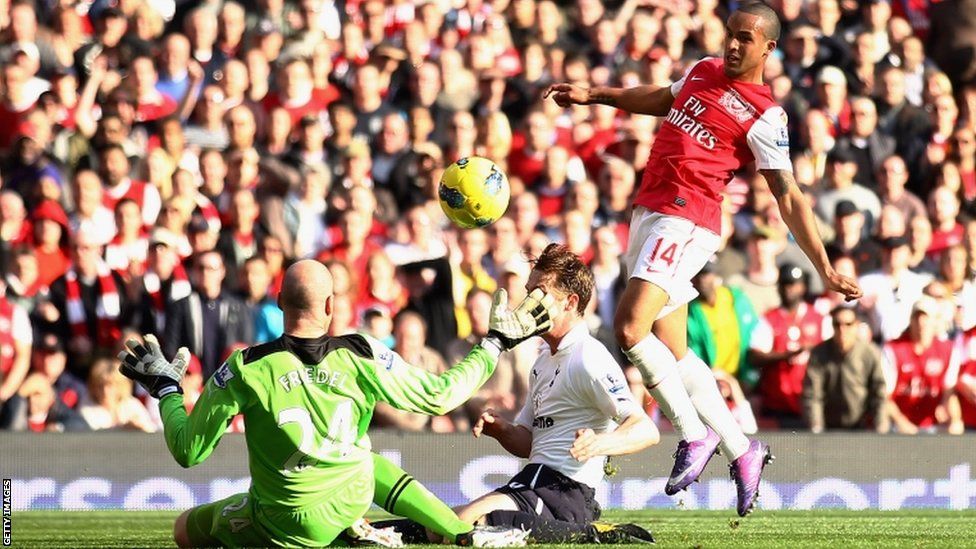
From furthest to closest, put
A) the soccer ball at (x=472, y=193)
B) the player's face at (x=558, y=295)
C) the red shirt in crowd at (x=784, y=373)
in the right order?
the red shirt in crowd at (x=784, y=373) < the soccer ball at (x=472, y=193) < the player's face at (x=558, y=295)

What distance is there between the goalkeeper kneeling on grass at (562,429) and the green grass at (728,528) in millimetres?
532

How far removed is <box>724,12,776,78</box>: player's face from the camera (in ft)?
28.2

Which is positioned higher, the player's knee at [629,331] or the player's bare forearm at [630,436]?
the player's knee at [629,331]

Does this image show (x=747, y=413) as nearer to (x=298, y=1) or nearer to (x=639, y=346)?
(x=639, y=346)

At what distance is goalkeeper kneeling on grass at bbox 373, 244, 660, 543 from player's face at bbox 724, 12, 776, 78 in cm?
156

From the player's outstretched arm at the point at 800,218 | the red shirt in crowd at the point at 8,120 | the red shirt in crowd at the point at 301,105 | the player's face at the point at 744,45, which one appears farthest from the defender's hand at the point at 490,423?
the red shirt in crowd at the point at 8,120

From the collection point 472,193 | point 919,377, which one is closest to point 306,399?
point 472,193

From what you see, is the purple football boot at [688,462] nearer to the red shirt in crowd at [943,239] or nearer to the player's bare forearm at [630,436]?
the player's bare forearm at [630,436]

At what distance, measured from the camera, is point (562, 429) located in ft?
26.1

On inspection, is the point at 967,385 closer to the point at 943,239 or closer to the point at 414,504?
the point at 943,239

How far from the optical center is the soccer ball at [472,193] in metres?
9.58

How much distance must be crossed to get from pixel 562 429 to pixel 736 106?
2.11 m

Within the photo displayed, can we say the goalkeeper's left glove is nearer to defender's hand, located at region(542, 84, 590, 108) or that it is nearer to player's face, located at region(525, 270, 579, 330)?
player's face, located at region(525, 270, 579, 330)

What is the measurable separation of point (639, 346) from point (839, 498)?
181 inches
